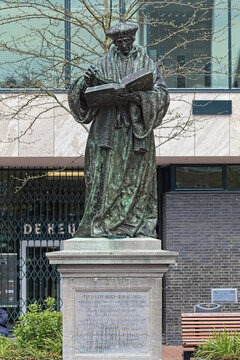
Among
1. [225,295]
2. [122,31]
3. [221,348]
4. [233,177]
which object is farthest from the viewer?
[233,177]

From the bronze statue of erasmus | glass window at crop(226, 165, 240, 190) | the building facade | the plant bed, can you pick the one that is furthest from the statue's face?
glass window at crop(226, 165, 240, 190)

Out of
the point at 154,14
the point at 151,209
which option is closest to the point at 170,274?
the point at 154,14

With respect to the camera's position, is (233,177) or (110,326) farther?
(233,177)

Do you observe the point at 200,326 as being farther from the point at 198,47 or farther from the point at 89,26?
the point at 198,47

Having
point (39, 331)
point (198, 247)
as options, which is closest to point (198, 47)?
point (198, 247)

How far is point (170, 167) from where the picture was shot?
20.8 meters

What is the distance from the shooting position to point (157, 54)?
19.4 meters

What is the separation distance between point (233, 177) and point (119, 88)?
12050 millimetres

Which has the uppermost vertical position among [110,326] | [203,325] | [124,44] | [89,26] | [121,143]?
[89,26]

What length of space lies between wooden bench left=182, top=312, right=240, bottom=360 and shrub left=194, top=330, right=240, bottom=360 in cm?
61

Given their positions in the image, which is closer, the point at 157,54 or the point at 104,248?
the point at 104,248

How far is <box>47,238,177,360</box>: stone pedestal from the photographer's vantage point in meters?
8.89

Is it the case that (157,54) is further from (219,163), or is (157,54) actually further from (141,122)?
(141,122)

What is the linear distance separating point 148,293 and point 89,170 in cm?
147
